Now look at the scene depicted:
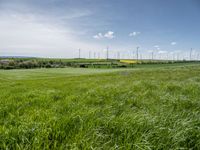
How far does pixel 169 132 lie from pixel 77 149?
61.3 inches

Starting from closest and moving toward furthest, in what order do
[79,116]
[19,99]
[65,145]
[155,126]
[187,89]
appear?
[65,145], [155,126], [79,116], [19,99], [187,89]

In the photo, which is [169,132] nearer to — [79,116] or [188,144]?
[188,144]

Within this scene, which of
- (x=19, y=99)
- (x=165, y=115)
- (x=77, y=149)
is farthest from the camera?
(x=19, y=99)

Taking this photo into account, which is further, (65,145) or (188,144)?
(188,144)

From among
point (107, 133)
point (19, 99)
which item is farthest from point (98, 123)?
point (19, 99)

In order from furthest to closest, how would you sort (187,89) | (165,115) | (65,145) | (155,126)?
(187,89)
(165,115)
(155,126)
(65,145)

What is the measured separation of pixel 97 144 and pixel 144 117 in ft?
4.36

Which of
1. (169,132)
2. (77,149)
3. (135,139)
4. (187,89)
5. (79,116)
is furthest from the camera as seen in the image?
(187,89)

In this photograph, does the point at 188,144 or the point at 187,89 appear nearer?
the point at 188,144

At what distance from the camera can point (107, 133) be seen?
298 centimetres

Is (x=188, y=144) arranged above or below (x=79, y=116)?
below

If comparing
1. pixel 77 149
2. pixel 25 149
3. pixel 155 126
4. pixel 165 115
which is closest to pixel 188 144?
pixel 155 126

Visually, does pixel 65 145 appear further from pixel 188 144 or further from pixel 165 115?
pixel 165 115

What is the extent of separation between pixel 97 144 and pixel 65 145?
454 mm
